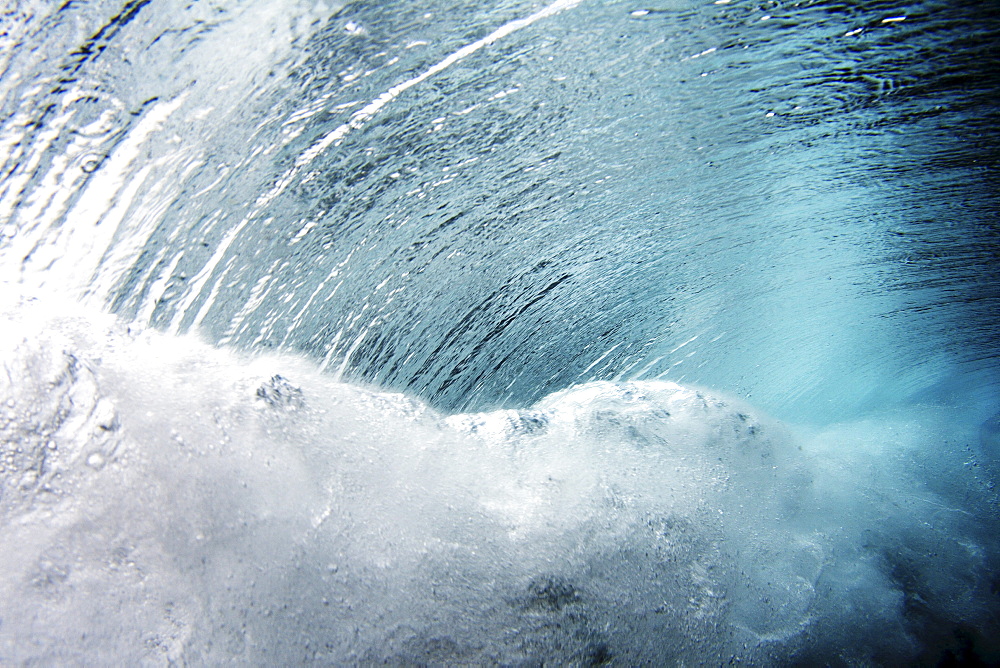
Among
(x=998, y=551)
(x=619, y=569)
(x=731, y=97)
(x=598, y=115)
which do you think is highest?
(x=598, y=115)

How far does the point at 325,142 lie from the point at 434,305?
1.12 metres

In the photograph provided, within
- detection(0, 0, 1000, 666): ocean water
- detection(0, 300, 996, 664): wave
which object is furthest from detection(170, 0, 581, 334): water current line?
detection(0, 300, 996, 664): wave

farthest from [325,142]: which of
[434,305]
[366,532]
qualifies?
[366,532]

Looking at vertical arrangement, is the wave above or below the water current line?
below

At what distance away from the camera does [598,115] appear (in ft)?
7.25

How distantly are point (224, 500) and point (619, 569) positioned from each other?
72.1 inches

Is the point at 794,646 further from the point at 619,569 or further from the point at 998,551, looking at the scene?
the point at 998,551

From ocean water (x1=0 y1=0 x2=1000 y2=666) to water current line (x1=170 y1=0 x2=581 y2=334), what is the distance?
0.04ft

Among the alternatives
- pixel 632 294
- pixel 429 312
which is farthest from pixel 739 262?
pixel 429 312

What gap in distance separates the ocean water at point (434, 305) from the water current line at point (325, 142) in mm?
12

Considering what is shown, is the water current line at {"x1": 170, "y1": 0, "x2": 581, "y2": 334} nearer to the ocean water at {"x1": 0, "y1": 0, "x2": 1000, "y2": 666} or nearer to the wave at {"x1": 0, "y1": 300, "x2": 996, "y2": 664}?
the ocean water at {"x1": 0, "y1": 0, "x2": 1000, "y2": 666}

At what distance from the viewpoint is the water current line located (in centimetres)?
173

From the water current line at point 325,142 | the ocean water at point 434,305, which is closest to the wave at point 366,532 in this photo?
the ocean water at point 434,305

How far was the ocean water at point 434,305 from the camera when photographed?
1.41 m
